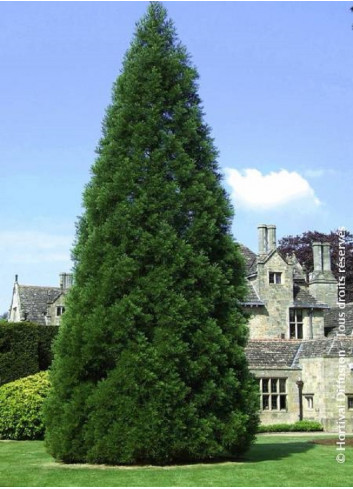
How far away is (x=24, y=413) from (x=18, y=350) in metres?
4.91

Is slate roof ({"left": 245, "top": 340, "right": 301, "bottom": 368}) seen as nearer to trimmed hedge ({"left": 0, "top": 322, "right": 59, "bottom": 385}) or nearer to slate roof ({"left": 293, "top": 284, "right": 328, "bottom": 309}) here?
slate roof ({"left": 293, "top": 284, "right": 328, "bottom": 309})

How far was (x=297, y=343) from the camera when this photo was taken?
113ft

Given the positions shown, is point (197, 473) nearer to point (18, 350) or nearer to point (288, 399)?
point (18, 350)

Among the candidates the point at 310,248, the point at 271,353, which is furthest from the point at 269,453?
the point at 310,248

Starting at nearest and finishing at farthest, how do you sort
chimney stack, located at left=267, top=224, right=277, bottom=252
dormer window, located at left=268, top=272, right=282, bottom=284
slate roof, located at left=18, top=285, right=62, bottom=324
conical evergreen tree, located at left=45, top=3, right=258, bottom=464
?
conical evergreen tree, located at left=45, top=3, right=258, bottom=464, dormer window, located at left=268, top=272, right=282, bottom=284, chimney stack, located at left=267, top=224, right=277, bottom=252, slate roof, located at left=18, top=285, right=62, bottom=324

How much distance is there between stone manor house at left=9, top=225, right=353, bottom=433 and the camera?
30.7 metres

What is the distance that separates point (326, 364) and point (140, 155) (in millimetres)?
19812

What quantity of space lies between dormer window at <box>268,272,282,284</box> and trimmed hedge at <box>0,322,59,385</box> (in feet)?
62.4

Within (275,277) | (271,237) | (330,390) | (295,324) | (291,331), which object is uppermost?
(271,237)

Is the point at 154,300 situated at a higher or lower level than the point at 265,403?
higher

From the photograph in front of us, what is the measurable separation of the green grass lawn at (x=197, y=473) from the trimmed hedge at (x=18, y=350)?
37.6 ft

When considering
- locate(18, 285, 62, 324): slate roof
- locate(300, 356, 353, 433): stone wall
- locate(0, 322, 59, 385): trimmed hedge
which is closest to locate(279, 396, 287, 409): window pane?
locate(300, 356, 353, 433): stone wall

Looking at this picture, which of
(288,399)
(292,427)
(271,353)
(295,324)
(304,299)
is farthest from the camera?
(304,299)

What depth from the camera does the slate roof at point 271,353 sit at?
32.3 metres
